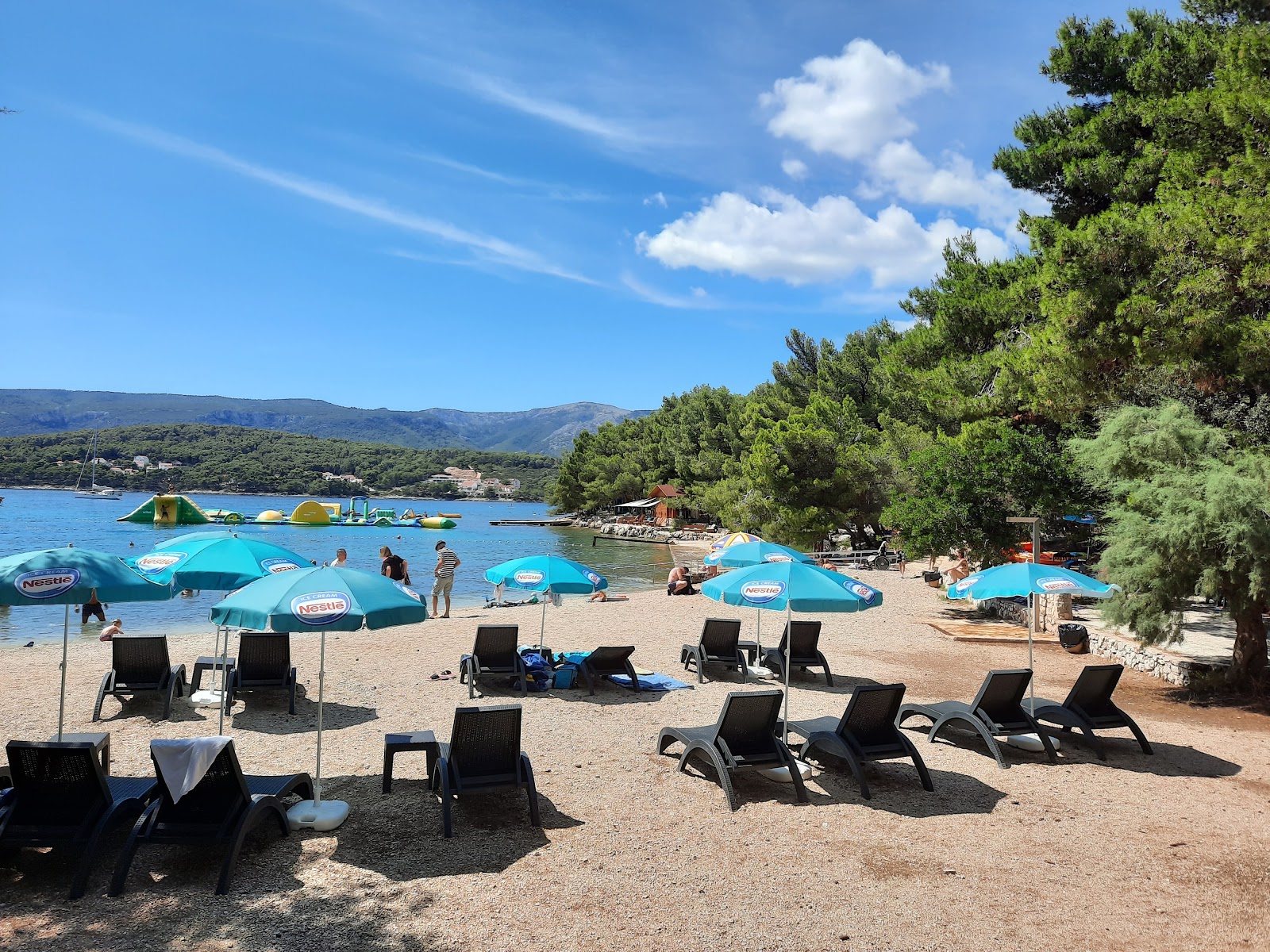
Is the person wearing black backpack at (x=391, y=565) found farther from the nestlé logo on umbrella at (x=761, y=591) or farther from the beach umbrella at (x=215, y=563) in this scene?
the nestlé logo on umbrella at (x=761, y=591)

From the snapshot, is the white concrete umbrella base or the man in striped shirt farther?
the man in striped shirt

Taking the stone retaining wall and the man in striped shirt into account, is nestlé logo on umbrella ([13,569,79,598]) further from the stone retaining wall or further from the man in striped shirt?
the stone retaining wall

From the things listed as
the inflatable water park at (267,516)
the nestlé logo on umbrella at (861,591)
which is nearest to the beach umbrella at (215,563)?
the inflatable water park at (267,516)

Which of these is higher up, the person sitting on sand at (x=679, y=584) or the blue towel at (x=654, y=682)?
the blue towel at (x=654, y=682)

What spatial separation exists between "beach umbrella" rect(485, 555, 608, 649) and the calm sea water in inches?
390

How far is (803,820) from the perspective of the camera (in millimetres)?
5793

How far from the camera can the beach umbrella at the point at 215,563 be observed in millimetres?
7457

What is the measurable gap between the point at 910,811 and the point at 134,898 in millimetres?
5086

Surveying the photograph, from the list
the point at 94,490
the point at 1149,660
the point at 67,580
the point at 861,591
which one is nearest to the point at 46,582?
the point at 67,580

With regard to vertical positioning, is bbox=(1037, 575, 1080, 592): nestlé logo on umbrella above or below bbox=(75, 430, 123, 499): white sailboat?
above

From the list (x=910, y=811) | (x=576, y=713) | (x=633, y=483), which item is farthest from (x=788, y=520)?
(x=633, y=483)

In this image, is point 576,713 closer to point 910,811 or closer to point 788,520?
point 910,811

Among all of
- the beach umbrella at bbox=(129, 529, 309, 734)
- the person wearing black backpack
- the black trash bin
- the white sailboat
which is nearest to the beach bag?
the beach umbrella at bbox=(129, 529, 309, 734)

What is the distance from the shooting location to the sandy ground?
410cm
